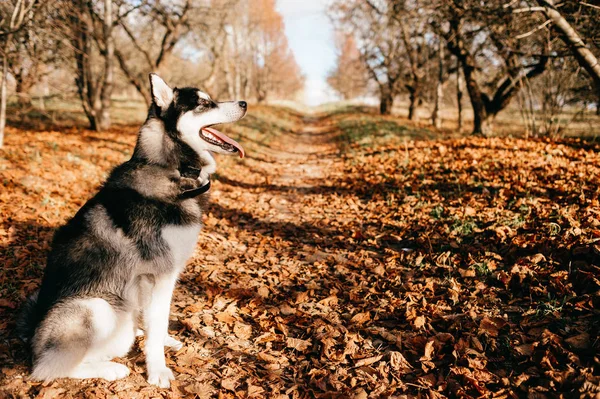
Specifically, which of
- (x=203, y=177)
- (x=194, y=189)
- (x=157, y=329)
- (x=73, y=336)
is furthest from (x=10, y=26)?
(x=157, y=329)

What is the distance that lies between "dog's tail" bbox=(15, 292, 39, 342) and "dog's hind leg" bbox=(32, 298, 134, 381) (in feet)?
1.01

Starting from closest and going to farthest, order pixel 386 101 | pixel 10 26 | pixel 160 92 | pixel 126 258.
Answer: pixel 126 258 → pixel 160 92 → pixel 10 26 → pixel 386 101

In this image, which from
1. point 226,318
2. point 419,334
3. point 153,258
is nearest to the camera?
point 153,258

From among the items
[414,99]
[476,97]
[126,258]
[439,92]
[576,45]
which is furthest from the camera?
[414,99]

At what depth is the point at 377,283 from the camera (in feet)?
15.9

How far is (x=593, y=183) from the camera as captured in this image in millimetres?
6340

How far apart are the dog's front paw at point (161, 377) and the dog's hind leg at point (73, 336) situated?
48cm

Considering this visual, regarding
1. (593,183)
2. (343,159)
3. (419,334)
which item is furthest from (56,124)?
(593,183)

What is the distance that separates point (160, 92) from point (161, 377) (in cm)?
273

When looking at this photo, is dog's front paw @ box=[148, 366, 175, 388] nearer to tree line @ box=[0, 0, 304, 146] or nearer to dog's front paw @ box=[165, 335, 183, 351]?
dog's front paw @ box=[165, 335, 183, 351]

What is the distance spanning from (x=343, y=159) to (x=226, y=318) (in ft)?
33.5

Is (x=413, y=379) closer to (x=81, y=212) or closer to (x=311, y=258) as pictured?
(x=311, y=258)

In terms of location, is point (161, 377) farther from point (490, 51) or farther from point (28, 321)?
point (490, 51)

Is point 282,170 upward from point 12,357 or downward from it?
upward
